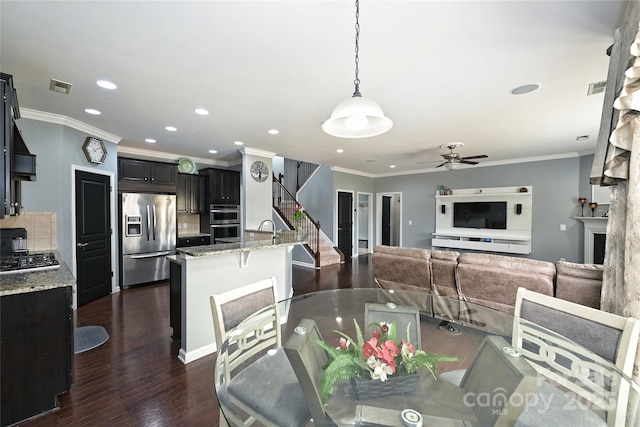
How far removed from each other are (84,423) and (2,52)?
2844mm

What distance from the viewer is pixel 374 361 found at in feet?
3.88

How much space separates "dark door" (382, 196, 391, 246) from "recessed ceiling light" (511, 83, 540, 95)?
6.68m

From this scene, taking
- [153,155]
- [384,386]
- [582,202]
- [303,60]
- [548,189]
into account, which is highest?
[303,60]

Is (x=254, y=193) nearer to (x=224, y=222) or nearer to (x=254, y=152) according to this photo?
(x=254, y=152)

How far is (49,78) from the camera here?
2.59 metres

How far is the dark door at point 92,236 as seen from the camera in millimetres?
3984

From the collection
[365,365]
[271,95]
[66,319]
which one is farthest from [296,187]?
[365,365]

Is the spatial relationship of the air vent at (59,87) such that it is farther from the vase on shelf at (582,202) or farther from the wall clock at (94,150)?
the vase on shelf at (582,202)

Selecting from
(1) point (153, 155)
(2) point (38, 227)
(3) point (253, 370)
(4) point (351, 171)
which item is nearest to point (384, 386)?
(3) point (253, 370)

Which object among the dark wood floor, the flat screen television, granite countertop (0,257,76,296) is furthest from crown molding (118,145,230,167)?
the flat screen television

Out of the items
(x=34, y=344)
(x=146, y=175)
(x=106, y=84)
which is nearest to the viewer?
(x=34, y=344)

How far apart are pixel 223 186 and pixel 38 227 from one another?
320 cm

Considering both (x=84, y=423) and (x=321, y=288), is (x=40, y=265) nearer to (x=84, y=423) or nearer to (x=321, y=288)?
(x=84, y=423)

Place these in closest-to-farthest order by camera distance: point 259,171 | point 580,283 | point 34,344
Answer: point 34,344, point 580,283, point 259,171
